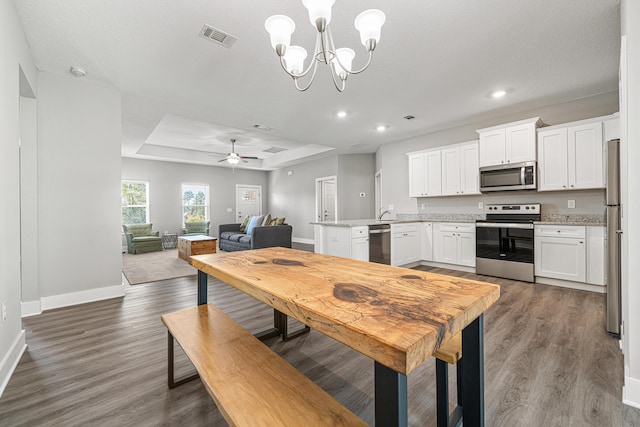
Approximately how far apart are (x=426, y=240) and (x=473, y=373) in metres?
4.22

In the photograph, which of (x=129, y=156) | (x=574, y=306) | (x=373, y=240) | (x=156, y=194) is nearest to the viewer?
(x=574, y=306)

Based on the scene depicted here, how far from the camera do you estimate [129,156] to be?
7.54 m

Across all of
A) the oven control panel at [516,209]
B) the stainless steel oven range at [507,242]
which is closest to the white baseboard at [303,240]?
the stainless steel oven range at [507,242]

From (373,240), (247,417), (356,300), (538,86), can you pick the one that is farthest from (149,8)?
(538,86)

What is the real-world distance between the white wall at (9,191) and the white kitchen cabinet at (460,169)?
5.36 metres

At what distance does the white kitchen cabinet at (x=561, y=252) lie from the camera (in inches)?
138

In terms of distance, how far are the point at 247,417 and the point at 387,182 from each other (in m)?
5.80

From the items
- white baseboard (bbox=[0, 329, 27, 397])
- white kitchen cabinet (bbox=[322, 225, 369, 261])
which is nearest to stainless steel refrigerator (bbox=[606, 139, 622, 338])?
white kitchen cabinet (bbox=[322, 225, 369, 261])

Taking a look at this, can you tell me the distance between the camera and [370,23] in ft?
5.42

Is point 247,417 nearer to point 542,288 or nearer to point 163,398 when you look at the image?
point 163,398

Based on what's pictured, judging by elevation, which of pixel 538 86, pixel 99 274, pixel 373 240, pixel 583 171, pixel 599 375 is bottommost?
pixel 599 375

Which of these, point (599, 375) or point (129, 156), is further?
point (129, 156)

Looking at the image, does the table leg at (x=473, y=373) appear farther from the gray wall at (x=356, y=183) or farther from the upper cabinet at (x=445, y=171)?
the gray wall at (x=356, y=183)

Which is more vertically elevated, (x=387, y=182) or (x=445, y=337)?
(x=387, y=182)
